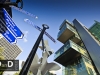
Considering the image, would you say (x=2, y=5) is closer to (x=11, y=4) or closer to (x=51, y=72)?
(x=11, y=4)

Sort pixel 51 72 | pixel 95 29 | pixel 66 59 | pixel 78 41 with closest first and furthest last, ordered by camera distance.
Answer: pixel 51 72
pixel 66 59
pixel 78 41
pixel 95 29

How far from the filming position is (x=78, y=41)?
37.0 meters

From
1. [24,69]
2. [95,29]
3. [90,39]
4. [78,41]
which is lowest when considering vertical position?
[24,69]

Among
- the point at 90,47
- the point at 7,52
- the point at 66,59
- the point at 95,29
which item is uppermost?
the point at 7,52

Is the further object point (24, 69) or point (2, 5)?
point (24, 69)

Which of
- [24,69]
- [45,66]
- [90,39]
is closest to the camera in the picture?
[24,69]

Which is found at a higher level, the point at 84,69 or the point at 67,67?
the point at 67,67

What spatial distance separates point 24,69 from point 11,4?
5.83 feet

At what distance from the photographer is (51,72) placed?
89.7 ft

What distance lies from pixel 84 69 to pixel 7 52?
349ft

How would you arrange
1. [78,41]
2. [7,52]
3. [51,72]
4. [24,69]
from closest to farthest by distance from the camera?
[24,69]
[51,72]
[78,41]
[7,52]

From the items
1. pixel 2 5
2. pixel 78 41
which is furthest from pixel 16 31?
pixel 78 41

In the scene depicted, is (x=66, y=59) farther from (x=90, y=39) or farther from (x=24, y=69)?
(x=24, y=69)

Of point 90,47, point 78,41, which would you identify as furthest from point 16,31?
point 78,41
